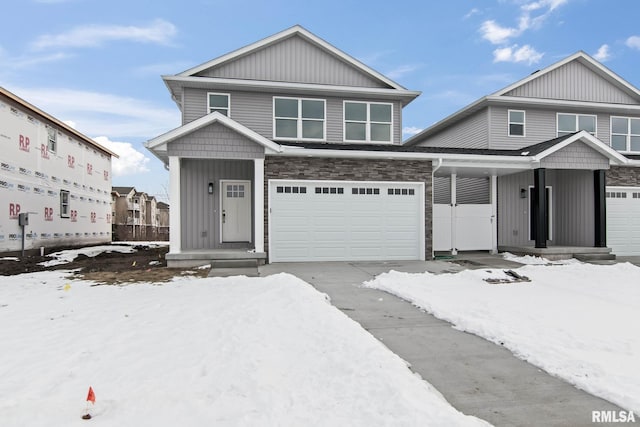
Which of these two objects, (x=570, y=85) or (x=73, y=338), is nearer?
(x=73, y=338)

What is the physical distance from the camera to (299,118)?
1289cm

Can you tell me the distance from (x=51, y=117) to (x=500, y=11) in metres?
19.0

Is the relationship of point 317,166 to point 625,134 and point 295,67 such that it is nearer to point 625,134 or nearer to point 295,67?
point 295,67

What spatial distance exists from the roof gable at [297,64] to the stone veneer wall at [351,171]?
3.96 metres

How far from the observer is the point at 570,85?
15.2 m

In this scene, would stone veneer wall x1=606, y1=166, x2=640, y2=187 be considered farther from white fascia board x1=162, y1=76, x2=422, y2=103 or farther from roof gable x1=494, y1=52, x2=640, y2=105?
white fascia board x1=162, y1=76, x2=422, y2=103

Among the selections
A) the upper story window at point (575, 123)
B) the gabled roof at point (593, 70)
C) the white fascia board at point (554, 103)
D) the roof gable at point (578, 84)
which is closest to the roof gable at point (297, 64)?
the white fascia board at point (554, 103)

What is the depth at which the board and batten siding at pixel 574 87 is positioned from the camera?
48.7 feet

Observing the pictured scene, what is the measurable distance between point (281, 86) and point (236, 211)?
14.6 ft

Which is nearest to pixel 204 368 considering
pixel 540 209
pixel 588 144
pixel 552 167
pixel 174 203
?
pixel 174 203

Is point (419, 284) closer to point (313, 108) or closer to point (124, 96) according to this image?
point (313, 108)

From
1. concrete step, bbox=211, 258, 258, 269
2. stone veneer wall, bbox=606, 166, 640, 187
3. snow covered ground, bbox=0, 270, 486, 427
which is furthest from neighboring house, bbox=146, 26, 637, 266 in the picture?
snow covered ground, bbox=0, 270, 486, 427

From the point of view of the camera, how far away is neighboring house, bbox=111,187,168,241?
93.7 feet

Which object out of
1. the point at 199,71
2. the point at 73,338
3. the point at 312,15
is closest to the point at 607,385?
the point at 73,338
